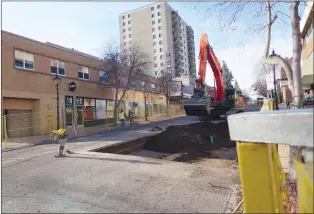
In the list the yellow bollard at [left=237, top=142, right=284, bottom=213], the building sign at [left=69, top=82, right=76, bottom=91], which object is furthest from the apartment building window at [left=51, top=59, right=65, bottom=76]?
the yellow bollard at [left=237, top=142, right=284, bottom=213]

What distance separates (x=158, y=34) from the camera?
3337 inches

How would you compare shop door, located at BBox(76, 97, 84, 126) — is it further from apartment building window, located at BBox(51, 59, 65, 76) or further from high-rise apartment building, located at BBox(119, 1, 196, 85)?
high-rise apartment building, located at BBox(119, 1, 196, 85)

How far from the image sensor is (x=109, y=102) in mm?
31750

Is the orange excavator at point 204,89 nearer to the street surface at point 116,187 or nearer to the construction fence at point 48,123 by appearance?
the street surface at point 116,187

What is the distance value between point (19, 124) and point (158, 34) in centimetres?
7137

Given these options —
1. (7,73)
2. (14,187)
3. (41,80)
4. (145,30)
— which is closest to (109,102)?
(41,80)

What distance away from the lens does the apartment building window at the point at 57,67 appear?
23.9 metres

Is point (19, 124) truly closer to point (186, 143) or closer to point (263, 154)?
point (186, 143)

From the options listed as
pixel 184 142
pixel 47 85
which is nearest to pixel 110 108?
pixel 47 85

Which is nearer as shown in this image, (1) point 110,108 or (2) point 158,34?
(1) point 110,108

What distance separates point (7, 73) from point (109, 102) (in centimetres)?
1373

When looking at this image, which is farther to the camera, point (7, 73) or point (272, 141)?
point (7, 73)

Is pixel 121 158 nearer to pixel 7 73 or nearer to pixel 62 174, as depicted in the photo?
pixel 62 174

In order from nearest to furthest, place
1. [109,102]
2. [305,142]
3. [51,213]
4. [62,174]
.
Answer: [305,142]
[51,213]
[62,174]
[109,102]
